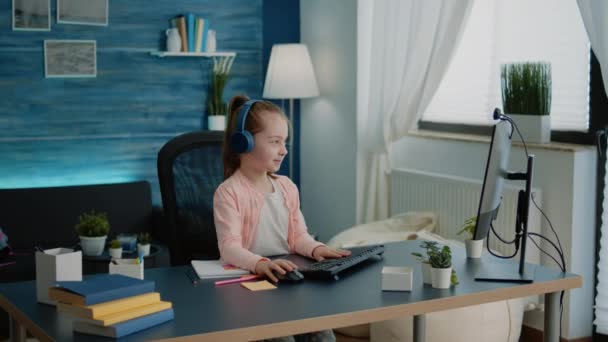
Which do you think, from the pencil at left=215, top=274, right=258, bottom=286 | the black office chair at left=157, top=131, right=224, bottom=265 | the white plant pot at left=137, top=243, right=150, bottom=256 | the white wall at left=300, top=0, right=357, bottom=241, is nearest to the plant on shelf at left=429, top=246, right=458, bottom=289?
the pencil at left=215, top=274, right=258, bottom=286

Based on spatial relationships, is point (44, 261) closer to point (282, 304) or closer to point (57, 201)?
point (282, 304)

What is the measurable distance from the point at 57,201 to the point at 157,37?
1216mm

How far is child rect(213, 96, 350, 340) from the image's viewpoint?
2602mm

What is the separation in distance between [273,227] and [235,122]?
1.17 feet

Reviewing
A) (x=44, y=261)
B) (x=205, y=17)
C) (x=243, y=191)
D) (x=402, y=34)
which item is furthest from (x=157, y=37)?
(x=44, y=261)

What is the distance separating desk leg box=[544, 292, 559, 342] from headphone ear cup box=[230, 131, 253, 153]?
99 cm

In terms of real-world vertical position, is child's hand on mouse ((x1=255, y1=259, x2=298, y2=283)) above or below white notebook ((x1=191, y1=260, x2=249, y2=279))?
above

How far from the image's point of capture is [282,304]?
213 cm

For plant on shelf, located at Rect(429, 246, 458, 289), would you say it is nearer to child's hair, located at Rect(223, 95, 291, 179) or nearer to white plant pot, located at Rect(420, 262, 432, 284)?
white plant pot, located at Rect(420, 262, 432, 284)

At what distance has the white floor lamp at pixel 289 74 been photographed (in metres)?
5.23

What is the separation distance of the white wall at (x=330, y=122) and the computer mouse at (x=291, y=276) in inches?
112

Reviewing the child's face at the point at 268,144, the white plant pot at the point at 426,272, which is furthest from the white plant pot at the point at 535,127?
the white plant pot at the point at 426,272

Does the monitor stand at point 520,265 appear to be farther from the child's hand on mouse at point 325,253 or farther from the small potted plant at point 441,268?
the child's hand on mouse at point 325,253

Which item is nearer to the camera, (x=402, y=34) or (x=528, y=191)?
(x=528, y=191)
